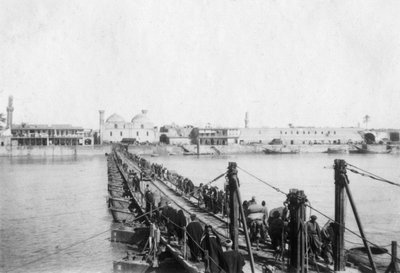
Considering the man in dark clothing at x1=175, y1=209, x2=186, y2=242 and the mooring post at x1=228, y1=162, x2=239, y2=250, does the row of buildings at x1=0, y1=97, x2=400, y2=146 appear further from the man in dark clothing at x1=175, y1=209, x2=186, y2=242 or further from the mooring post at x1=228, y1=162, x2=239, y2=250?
the mooring post at x1=228, y1=162, x2=239, y2=250

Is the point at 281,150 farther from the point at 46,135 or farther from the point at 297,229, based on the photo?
the point at 297,229

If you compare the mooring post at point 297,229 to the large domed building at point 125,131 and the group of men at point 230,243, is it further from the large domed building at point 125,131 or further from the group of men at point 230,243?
the large domed building at point 125,131

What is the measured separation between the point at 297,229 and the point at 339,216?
5.37 ft

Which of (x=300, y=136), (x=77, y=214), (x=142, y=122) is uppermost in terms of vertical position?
(x=142, y=122)

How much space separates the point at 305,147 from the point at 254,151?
12.9m

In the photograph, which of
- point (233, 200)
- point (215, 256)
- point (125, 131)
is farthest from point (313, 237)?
point (125, 131)

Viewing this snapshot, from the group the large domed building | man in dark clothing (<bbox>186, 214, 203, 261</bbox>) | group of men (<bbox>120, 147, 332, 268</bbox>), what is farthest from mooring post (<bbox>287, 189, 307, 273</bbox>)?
the large domed building

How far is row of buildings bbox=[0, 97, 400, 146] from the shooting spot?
87438 millimetres

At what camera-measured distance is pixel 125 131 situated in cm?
9806

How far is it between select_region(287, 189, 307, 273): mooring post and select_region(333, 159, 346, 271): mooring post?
52.8 inches

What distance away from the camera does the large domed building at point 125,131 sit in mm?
97438

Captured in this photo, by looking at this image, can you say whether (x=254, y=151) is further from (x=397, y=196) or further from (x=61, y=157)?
(x=397, y=196)

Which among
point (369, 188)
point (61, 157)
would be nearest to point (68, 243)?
point (369, 188)

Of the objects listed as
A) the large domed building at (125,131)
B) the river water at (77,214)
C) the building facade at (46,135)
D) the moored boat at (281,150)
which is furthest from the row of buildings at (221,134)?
the river water at (77,214)
